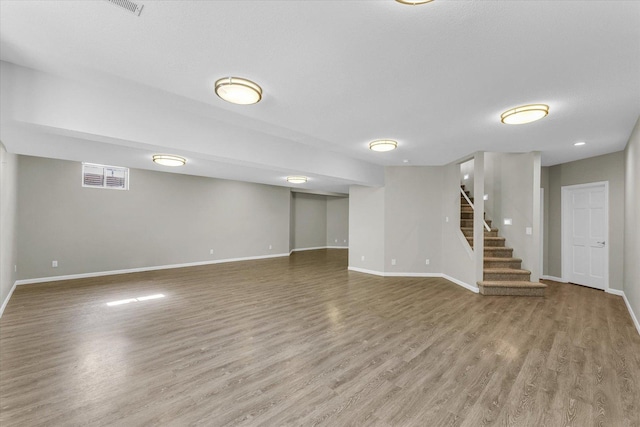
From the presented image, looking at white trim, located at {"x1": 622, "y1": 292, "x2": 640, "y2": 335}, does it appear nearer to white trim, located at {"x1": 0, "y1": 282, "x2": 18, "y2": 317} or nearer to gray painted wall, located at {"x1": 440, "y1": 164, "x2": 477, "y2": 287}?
gray painted wall, located at {"x1": 440, "y1": 164, "x2": 477, "y2": 287}

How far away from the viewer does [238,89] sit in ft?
8.23

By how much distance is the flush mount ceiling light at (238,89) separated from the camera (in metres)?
2.48

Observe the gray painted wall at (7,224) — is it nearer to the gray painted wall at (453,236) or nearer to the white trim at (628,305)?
the gray painted wall at (453,236)

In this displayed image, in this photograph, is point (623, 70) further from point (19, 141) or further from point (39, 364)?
point (19, 141)

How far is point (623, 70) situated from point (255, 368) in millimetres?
4150

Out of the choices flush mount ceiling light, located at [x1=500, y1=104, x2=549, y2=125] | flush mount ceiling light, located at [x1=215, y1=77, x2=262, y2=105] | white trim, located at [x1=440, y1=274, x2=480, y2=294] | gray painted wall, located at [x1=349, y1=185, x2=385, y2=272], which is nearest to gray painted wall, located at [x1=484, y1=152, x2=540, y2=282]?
white trim, located at [x1=440, y1=274, x2=480, y2=294]

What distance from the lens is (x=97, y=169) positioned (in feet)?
21.4

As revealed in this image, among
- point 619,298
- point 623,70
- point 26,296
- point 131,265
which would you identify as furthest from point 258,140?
point 619,298

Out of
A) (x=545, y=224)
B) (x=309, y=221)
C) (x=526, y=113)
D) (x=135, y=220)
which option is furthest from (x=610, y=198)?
(x=135, y=220)

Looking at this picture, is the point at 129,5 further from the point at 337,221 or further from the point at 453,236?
the point at 337,221

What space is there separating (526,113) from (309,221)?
10.2 m

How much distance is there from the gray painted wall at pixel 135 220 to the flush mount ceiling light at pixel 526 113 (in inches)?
308

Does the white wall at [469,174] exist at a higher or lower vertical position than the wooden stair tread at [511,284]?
higher

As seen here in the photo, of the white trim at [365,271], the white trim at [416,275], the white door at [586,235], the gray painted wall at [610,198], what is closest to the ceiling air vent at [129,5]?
the white trim at [416,275]
